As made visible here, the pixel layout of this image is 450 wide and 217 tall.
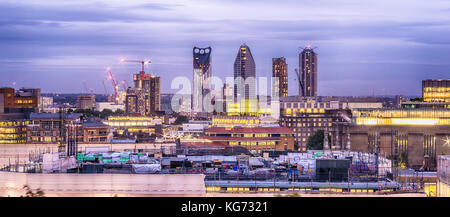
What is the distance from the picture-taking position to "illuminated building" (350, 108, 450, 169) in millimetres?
32219

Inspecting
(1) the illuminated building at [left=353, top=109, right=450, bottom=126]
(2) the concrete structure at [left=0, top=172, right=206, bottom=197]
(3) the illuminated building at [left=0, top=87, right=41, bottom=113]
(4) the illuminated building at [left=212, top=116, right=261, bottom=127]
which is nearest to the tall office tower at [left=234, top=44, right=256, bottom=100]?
(4) the illuminated building at [left=212, top=116, right=261, bottom=127]

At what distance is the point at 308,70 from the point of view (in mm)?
123812

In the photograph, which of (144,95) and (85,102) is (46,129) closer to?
(85,102)

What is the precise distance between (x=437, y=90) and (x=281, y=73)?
74020 mm

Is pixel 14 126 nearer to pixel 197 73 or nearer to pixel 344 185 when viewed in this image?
pixel 344 185

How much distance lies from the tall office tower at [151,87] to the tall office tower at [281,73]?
79.1 ft

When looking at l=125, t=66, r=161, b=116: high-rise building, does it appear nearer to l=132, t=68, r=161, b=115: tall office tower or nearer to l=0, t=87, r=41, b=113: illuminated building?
l=132, t=68, r=161, b=115: tall office tower

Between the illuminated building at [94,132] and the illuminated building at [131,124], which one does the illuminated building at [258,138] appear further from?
the illuminated building at [131,124]

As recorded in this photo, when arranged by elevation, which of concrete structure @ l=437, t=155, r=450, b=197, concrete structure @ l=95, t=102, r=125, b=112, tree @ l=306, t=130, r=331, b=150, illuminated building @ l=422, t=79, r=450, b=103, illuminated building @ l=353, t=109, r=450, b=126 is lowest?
tree @ l=306, t=130, r=331, b=150

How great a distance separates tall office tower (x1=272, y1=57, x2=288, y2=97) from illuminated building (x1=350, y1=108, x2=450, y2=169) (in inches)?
3240

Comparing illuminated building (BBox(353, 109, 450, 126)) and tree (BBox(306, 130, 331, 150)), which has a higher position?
illuminated building (BBox(353, 109, 450, 126))

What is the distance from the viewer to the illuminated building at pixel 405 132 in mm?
32219
